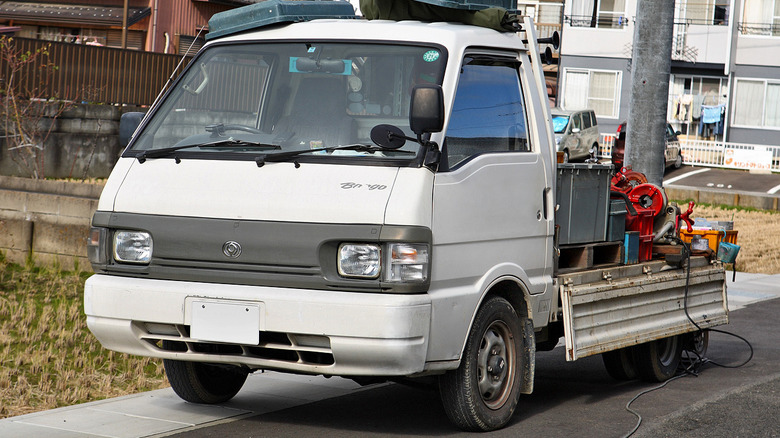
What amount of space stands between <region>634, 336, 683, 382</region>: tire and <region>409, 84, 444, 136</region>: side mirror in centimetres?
335

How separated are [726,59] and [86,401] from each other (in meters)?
39.7

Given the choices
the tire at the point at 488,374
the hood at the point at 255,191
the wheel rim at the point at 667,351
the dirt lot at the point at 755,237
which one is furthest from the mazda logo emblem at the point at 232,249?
the dirt lot at the point at 755,237

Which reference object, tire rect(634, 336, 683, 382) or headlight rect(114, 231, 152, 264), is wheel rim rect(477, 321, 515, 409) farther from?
tire rect(634, 336, 683, 382)

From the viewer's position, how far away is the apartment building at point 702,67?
140ft

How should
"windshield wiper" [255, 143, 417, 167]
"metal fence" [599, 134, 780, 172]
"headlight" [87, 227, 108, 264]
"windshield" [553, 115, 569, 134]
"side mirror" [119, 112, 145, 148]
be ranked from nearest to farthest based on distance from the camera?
"windshield wiper" [255, 143, 417, 167], "headlight" [87, 227, 108, 264], "side mirror" [119, 112, 145, 148], "windshield" [553, 115, 569, 134], "metal fence" [599, 134, 780, 172]

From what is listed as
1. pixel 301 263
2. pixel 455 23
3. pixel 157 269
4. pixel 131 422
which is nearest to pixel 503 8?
pixel 455 23

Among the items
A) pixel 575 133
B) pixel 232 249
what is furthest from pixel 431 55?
pixel 575 133

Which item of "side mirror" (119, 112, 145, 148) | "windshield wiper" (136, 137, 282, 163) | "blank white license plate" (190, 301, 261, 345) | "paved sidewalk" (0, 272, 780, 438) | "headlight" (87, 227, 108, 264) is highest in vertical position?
"side mirror" (119, 112, 145, 148)

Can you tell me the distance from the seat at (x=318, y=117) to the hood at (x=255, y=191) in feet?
0.98

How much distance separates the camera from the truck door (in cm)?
564

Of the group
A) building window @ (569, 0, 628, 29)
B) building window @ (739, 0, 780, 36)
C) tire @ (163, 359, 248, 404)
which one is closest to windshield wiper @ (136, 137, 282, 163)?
tire @ (163, 359, 248, 404)

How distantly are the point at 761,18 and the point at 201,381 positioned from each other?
41045 mm

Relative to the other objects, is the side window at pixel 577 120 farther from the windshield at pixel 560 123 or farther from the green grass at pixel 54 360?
the green grass at pixel 54 360

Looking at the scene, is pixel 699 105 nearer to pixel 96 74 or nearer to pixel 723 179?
pixel 723 179
